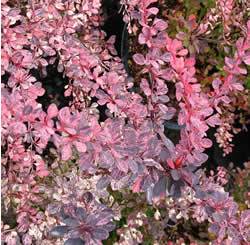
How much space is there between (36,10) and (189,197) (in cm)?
63

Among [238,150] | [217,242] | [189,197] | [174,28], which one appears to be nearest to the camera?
[217,242]

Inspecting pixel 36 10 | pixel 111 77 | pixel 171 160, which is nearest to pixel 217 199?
pixel 171 160

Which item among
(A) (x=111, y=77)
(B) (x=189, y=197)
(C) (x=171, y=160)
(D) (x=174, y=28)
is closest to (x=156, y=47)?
(A) (x=111, y=77)

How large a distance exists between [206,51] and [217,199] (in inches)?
34.4

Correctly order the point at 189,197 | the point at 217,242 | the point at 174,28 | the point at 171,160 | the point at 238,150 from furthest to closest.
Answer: the point at 238,150
the point at 174,28
the point at 189,197
the point at 217,242
the point at 171,160

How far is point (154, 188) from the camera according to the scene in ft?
4.05

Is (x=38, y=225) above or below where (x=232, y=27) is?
below

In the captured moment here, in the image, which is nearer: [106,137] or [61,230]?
[106,137]

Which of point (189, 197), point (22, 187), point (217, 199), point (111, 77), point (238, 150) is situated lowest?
point (238, 150)

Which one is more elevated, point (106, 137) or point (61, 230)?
point (106, 137)

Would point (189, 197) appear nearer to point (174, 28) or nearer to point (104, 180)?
point (104, 180)

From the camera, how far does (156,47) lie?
1.31 m

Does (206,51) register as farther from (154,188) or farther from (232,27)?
(154,188)

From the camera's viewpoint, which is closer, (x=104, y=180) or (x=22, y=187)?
(x=104, y=180)
